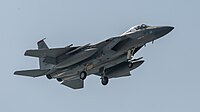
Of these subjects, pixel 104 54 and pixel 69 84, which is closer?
pixel 104 54

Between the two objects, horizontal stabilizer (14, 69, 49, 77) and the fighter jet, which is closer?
the fighter jet

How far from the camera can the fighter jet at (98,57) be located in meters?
43.3

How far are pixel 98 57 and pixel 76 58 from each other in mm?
1392

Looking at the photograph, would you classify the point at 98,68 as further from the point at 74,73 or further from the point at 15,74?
the point at 15,74

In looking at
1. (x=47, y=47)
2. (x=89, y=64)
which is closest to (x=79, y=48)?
(x=89, y=64)

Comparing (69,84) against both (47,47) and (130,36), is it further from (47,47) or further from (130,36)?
→ (130,36)

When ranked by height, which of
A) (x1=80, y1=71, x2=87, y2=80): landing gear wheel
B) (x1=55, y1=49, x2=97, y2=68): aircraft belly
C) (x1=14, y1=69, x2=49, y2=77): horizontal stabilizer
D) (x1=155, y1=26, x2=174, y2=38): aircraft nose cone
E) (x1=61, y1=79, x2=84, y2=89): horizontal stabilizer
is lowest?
(x1=61, y1=79, x2=84, y2=89): horizontal stabilizer

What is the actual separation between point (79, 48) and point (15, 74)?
14.5 feet

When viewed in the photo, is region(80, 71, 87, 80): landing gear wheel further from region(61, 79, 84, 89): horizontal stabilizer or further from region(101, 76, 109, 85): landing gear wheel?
region(61, 79, 84, 89): horizontal stabilizer

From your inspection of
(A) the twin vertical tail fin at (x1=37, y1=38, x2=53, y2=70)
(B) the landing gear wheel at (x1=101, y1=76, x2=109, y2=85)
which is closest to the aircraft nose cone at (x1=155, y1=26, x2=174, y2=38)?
(B) the landing gear wheel at (x1=101, y1=76, x2=109, y2=85)

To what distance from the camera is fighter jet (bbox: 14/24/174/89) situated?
43.3 m

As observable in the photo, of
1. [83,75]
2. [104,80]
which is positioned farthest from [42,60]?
[104,80]

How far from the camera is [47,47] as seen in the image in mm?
47938

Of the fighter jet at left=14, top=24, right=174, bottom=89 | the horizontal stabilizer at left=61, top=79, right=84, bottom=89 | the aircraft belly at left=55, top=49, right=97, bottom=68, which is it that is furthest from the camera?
the horizontal stabilizer at left=61, top=79, right=84, bottom=89
